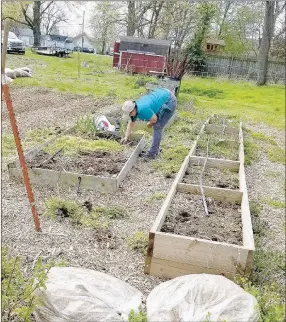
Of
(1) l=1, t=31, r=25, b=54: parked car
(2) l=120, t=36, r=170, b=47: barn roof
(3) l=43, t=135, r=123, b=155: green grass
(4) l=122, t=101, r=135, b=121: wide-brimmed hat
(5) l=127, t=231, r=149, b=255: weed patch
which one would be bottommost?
(5) l=127, t=231, r=149, b=255: weed patch

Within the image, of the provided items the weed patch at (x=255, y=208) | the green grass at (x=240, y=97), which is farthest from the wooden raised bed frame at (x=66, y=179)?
the green grass at (x=240, y=97)

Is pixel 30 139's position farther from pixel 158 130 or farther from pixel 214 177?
pixel 214 177

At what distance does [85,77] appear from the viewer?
62.9 inches

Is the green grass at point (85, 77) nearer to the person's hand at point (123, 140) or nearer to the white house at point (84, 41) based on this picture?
the white house at point (84, 41)

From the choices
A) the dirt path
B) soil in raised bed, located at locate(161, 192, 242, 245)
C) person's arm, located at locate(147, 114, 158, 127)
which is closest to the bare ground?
the dirt path

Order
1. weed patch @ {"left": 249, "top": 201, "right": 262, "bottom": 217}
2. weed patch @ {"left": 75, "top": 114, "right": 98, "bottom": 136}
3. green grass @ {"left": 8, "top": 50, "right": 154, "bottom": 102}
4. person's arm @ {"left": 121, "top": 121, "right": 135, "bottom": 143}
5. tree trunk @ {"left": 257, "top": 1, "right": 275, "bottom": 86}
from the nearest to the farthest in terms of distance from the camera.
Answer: tree trunk @ {"left": 257, "top": 1, "right": 275, "bottom": 86} < green grass @ {"left": 8, "top": 50, "right": 154, "bottom": 102} < weed patch @ {"left": 249, "top": 201, "right": 262, "bottom": 217} < weed patch @ {"left": 75, "top": 114, "right": 98, "bottom": 136} < person's arm @ {"left": 121, "top": 121, "right": 135, "bottom": 143}

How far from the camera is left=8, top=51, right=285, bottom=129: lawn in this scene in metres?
1.36

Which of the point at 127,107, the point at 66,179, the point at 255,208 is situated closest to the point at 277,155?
the point at 255,208

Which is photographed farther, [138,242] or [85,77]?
[138,242]

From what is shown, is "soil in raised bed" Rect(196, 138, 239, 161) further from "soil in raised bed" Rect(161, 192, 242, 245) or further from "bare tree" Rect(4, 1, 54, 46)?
"bare tree" Rect(4, 1, 54, 46)

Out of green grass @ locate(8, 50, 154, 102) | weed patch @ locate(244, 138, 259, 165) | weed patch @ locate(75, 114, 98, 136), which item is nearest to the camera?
green grass @ locate(8, 50, 154, 102)

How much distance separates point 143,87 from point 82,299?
83 centimetres

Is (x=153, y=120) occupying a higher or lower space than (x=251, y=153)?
higher

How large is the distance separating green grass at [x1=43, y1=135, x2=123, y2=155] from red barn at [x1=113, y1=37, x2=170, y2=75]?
1.57 meters
